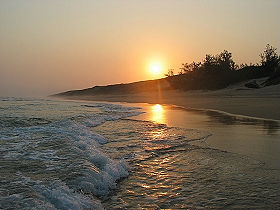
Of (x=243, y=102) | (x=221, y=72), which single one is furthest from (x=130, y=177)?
(x=221, y=72)

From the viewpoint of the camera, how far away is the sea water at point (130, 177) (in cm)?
345

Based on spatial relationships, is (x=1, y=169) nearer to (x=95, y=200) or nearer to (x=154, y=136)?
(x=95, y=200)

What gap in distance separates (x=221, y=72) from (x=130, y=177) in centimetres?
3926

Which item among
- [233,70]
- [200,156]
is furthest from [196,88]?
[200,156]

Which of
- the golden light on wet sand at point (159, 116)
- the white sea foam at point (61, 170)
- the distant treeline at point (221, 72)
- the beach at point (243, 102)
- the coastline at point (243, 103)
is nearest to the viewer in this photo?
the white sea foam at point (61, 170)

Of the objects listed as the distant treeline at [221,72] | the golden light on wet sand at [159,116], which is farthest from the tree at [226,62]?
the golden light on wet sand at [159,116]

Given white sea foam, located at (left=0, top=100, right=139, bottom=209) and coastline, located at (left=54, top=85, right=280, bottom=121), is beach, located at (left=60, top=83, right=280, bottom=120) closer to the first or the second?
coastline, located at (left=54, top=85, right=280, bottom=121)

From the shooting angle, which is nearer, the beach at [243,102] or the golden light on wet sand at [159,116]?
the golden light on wet sand at [159,116]

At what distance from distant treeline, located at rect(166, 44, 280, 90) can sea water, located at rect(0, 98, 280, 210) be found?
3569 centimetres

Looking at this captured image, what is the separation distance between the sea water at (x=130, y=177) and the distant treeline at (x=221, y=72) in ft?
117

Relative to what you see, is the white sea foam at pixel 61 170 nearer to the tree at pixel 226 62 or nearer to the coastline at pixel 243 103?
the coastline at pixel 243 103

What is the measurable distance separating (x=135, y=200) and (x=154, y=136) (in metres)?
4.56

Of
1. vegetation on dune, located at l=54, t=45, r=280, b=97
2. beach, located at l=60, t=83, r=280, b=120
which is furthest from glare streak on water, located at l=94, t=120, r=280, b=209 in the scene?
vegetation on dune, located at l=54, t=45, r=280, b=97

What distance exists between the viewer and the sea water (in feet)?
11.3
